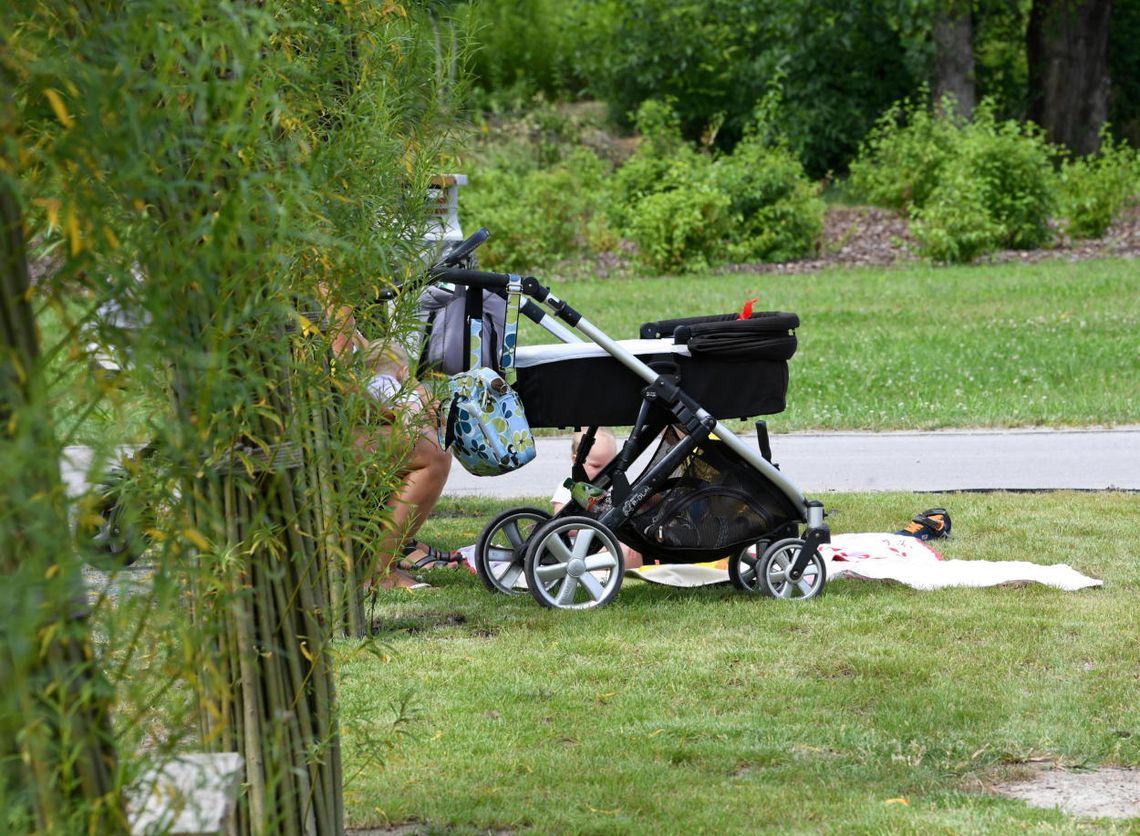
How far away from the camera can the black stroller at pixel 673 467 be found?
17.7ft

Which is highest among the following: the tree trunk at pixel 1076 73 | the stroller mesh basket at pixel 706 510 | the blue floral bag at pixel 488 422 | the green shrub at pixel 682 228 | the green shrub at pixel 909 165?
the tree trunk at pixel 1076 73

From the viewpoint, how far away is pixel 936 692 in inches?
172

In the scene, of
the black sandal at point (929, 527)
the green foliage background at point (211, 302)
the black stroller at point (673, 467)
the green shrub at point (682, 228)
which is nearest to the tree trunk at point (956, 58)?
the green shrub at point (682, 228)

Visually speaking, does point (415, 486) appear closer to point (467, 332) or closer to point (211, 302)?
point (467, 332)

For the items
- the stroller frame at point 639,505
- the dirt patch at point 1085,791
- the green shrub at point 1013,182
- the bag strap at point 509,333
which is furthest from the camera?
the green shrub at point 1013,182

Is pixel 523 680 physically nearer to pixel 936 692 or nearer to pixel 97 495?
pixel 936 692

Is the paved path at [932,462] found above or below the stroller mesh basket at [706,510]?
below

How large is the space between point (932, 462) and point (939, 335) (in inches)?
174

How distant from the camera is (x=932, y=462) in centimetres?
849

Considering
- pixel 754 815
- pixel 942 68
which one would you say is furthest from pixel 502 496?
pixel 942 68

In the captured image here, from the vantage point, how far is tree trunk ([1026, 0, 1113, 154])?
2466cm

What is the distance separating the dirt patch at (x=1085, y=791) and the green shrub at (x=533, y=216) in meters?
14.1

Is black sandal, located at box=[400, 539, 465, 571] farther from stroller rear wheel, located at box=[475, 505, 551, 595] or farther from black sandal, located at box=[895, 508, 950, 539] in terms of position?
black sandal, located at box=[895, 508, 950, 539]

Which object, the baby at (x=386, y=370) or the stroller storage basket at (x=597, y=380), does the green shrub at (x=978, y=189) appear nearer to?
the stroller storage basket at (x=597, y=380)
